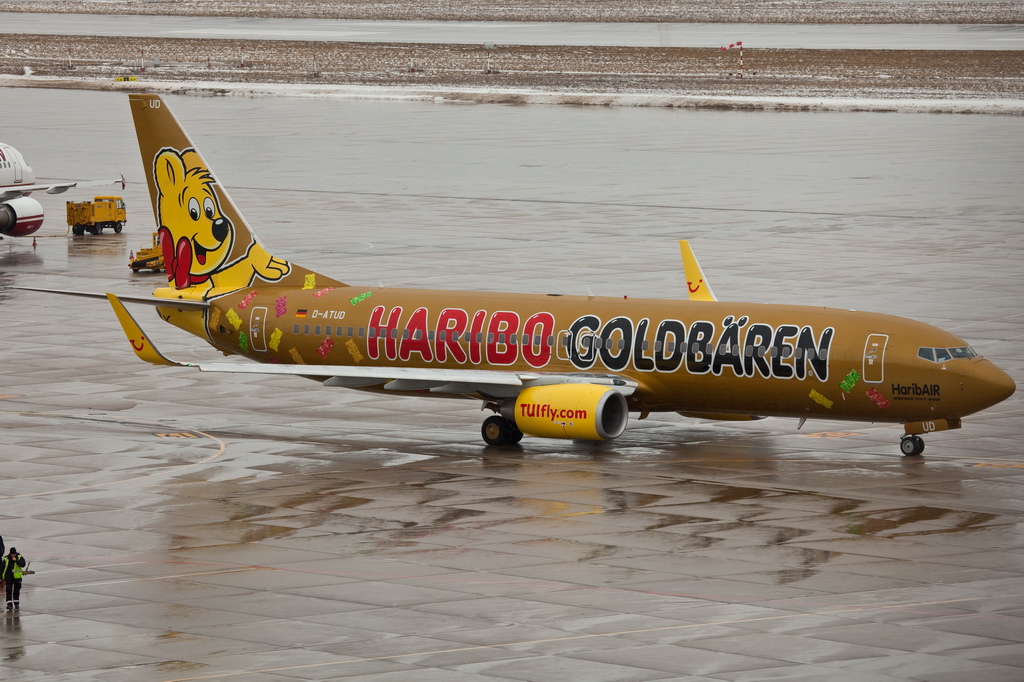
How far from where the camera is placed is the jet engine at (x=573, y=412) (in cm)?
4900

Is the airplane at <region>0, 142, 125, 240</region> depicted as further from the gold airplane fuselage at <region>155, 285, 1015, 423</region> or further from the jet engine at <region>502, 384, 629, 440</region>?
the jet engine at <region>502, 384, 629, 440</region>

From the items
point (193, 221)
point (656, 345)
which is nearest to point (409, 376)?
point (656, 345)

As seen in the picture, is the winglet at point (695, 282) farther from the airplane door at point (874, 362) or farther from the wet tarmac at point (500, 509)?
the airplane door at point (874, 362)

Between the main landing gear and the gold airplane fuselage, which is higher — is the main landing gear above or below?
below

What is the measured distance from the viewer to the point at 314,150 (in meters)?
138

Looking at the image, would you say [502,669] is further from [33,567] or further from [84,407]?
[84,407]

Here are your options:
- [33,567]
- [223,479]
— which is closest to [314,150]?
[223,479]

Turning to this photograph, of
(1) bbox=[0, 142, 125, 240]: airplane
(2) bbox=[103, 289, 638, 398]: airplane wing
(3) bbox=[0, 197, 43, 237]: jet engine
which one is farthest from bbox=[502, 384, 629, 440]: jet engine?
(3) bbox=[0, 197, 43, 237]: jet engine

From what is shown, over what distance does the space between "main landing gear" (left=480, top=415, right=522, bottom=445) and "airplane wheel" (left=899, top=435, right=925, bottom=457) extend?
36.4 feet

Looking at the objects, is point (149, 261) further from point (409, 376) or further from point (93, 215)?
point (409, 376)

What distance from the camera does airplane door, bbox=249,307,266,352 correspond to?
2210 inches

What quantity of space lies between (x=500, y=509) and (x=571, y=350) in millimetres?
8877

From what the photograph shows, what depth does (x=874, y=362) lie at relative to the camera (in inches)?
1886

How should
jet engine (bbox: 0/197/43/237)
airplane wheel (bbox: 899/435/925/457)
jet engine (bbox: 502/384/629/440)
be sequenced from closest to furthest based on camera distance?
jet engine (bbox: 502/384/629/440) → airplane wheel (bbox: 899/435/925/457) → jet engine (bbox: 0/197/43/237)
